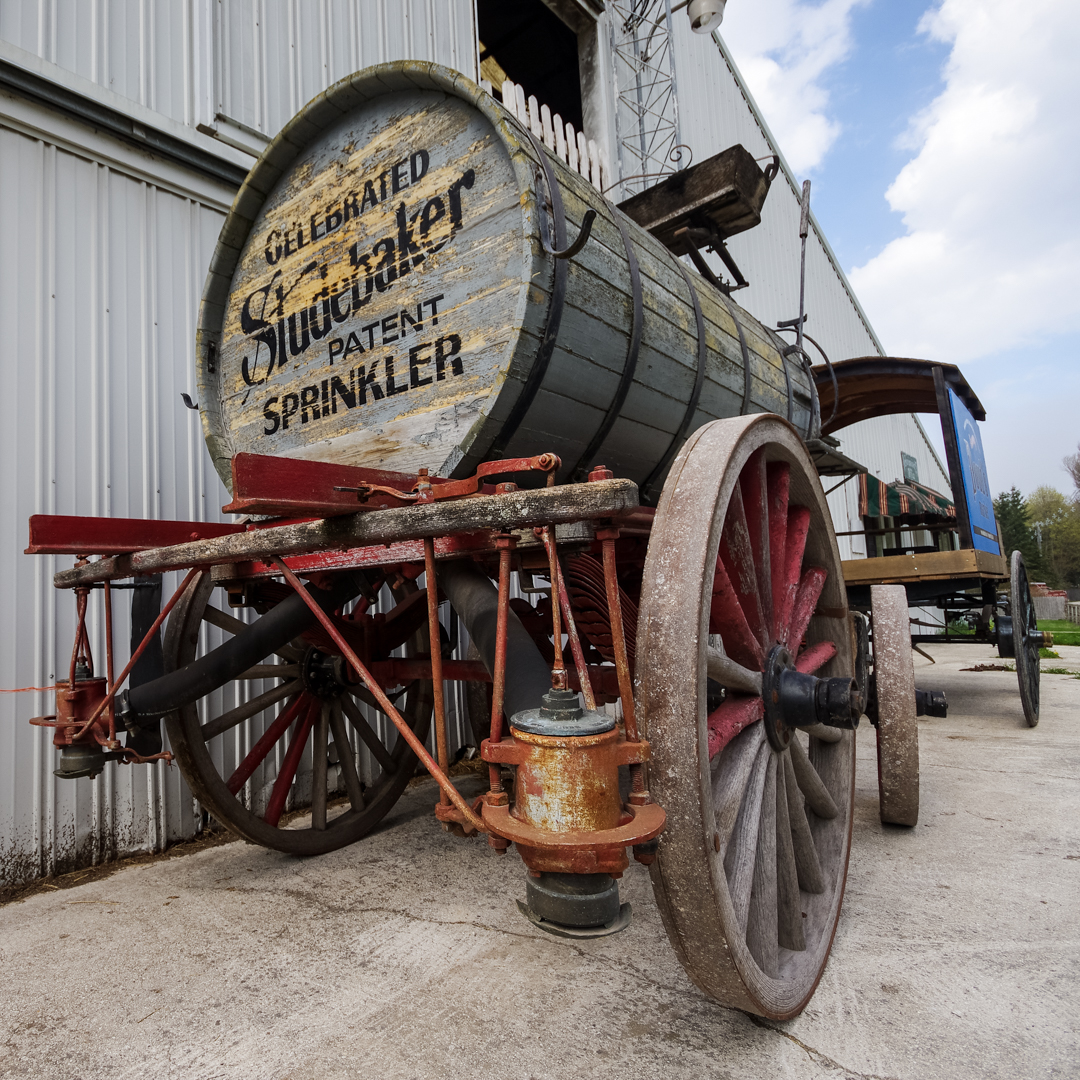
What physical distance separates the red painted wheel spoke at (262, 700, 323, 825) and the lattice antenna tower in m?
6.00

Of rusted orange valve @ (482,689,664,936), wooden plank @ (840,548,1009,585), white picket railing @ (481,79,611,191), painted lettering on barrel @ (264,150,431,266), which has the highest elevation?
white picket railing @ (481,79,611,191)

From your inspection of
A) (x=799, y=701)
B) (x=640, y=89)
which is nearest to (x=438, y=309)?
(x=799, y=701)

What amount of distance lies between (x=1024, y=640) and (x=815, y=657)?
348 centimetres

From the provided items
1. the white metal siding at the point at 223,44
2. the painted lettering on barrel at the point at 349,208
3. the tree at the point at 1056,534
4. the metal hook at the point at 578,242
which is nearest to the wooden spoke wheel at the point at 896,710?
the metal hook at the point at 578,242

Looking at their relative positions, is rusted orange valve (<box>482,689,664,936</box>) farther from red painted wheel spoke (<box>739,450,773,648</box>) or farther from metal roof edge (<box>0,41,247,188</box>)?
metal roof edge (<box>0,41,247,188</box>)

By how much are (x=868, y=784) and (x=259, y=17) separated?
18.0 feet

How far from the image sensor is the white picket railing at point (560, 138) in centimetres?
619

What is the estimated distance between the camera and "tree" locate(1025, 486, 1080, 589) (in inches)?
1938

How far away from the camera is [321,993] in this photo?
6.11 ft

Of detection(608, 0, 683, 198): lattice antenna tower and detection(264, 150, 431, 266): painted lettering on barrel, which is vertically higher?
detection(608, 0, 683, 198): lattice antenna tower

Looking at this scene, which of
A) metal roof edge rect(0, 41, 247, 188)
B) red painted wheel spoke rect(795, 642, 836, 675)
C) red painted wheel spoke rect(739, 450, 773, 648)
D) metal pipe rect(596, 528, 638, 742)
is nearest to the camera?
metal pipe rect(596, 528, 638, 742)

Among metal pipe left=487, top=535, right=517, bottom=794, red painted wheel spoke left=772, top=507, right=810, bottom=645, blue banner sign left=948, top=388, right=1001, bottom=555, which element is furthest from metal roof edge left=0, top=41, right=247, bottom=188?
blue banner sign left=948, top=388, right=1001, bottom=555

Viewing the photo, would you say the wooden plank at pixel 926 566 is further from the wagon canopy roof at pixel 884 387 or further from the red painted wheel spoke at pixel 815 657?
the red painted wheel spoke at pixel 815 657

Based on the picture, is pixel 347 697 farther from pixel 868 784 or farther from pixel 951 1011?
pixel 868 784
